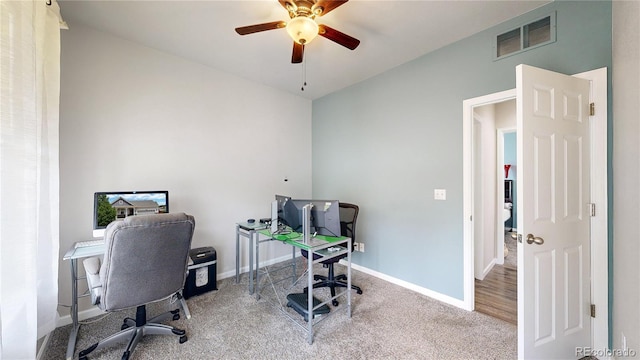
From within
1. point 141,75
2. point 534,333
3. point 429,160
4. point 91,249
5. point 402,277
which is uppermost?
point 141,75

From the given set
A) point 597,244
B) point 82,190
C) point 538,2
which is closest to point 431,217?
point 597,244

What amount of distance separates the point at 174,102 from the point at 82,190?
1316 mm

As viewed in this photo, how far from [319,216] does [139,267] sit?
1.49 metres

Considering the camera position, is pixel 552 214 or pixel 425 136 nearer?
pixel 552 214

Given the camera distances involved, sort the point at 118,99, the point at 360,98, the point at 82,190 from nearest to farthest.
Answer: the point at 82,190
the point at 118,99
the point at 360,98

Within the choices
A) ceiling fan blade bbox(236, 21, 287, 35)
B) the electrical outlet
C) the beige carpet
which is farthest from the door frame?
ceiling fan blade bbox(236, 21, 287, 35)

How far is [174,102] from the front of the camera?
284 centimetres

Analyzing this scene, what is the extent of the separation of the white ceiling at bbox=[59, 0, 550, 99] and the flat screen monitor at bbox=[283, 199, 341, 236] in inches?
68.8

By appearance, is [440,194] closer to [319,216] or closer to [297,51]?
[319,216]

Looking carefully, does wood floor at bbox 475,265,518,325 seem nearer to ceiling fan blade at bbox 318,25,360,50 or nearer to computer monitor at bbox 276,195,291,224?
computer monitor at bbox 276,195,291,224

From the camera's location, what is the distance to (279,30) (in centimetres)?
232

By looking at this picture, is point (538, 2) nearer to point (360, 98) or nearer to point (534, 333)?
point (360, 98)

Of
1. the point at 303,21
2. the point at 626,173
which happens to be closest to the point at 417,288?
the point at 626,173

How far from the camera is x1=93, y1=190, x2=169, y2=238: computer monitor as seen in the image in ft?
7.00
